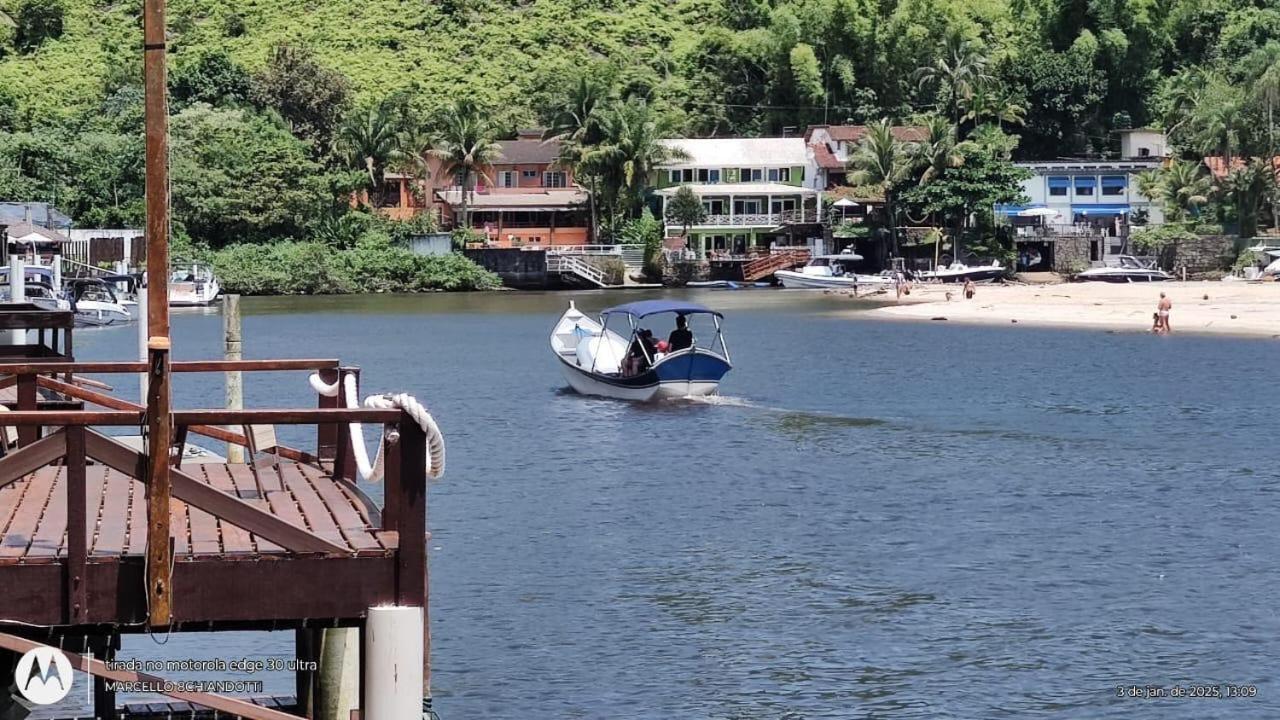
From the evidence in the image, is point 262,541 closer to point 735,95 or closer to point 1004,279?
point 1004,279

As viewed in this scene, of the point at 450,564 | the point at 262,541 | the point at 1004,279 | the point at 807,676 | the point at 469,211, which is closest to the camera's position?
the point at 262,541

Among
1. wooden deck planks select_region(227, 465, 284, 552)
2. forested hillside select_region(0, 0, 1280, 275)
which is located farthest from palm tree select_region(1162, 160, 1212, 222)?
wooden deck planks select_region(227, 465, 284, 552)

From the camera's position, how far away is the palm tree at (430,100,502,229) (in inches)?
4390

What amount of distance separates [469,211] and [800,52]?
29.5 metres

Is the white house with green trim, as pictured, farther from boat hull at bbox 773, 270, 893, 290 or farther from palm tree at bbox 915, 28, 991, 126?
palm tree at bbox 915, 28, 991, 126

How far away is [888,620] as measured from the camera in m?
23.0

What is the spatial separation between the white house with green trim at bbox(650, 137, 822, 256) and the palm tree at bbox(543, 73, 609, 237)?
7557 mm

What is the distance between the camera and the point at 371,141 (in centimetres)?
11319

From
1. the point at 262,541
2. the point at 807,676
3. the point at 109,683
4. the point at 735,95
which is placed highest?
the point at 735,95

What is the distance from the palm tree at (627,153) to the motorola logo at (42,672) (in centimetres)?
10084

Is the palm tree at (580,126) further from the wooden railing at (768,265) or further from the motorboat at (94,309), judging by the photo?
the motorboat at (94,309)

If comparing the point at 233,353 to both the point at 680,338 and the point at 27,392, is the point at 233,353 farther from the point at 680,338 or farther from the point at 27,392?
the point at 680,338

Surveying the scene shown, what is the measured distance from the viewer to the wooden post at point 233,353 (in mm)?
24172

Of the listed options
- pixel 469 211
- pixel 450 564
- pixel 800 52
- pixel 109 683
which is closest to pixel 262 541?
pixel 109 683
